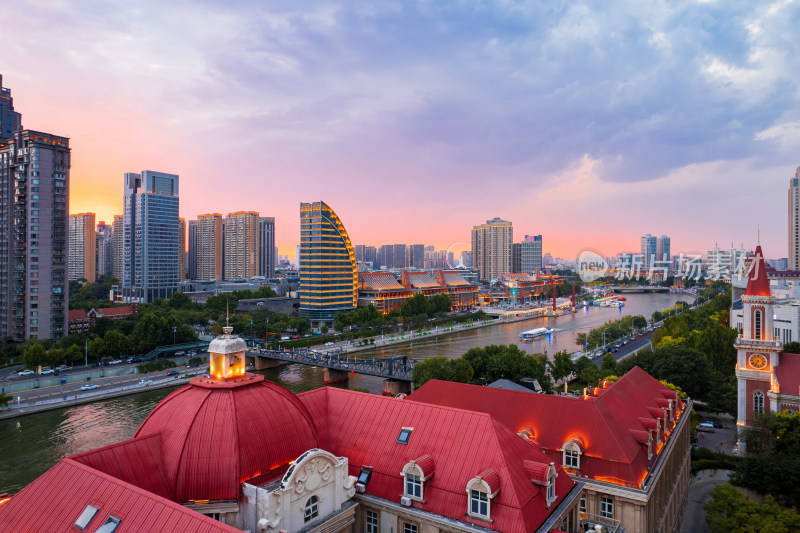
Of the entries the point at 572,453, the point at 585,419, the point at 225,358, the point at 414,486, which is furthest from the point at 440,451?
the point at 585,419

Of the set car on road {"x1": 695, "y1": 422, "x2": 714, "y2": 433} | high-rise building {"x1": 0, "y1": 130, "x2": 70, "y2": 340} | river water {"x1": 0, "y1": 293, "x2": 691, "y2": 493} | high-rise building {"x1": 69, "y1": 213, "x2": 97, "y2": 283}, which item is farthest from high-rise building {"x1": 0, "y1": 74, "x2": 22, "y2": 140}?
car on road {"x1": 695, "y1": 422, "x2": 714, "y2": 433}

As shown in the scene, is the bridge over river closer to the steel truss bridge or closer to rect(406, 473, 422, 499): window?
the steel truss bridge

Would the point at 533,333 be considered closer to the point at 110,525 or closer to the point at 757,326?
the point at 757,326

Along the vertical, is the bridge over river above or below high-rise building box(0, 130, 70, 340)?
below

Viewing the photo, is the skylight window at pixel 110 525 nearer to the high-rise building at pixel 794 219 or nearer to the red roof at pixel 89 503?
the red roof at pixel 89 503

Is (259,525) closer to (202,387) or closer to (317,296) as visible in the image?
(202,387)

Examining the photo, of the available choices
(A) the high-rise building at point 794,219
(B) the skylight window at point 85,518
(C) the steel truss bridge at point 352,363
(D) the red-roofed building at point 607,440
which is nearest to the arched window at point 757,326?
(D) the red-roofed building at point 607,440
